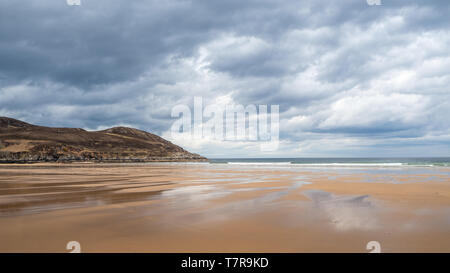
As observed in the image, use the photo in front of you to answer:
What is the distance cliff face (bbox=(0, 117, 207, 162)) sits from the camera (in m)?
77.3

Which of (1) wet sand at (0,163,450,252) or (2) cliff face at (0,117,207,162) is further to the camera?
(2) cliff face at (0,117,207,162)

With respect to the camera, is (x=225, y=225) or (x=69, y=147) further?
(x=69, y=147)

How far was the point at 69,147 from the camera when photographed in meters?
88.2

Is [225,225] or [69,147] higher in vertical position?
[69,147]

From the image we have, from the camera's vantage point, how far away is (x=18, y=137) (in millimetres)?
87500

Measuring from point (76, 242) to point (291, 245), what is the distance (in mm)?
3902

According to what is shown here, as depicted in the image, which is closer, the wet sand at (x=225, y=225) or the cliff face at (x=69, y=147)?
the wet sand at (x=225, y=225)

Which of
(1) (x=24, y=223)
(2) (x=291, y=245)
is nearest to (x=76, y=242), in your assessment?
(1) (x=24, y=223)

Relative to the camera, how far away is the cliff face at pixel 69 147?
77325 mm

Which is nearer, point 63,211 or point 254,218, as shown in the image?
point 254,218
